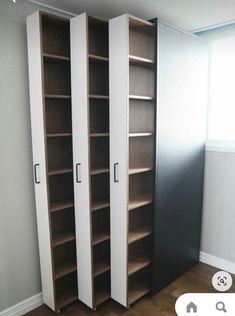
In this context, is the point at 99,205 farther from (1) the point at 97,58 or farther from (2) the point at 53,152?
(1) the point at 97,58

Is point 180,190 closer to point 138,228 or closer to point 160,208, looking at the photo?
point 160,208

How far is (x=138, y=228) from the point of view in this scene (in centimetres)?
240

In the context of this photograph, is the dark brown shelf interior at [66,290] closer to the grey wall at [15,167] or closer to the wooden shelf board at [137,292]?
the grey wall at [15,167]

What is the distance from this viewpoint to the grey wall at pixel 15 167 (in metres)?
1.94

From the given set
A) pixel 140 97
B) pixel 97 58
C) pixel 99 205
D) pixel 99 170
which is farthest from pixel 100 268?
pixel 97 58

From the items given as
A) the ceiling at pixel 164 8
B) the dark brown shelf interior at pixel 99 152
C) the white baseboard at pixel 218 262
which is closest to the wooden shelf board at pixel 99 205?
the dark brown shelf interior at pixel 99 152

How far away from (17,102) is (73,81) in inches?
18.0

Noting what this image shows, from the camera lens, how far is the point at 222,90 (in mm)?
2717

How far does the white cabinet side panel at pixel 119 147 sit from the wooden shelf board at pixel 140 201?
123 mm

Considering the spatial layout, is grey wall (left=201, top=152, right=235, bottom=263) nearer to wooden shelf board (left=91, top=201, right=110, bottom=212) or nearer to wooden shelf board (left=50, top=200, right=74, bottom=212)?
wooden shelf board (left=91, top=201, right=110, bottom=212)

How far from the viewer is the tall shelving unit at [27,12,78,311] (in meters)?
1.92

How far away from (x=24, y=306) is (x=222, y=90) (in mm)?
2717

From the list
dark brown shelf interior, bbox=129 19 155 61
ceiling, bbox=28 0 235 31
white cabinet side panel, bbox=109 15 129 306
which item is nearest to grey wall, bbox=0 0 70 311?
ceiling, bbox=28 0 235 31

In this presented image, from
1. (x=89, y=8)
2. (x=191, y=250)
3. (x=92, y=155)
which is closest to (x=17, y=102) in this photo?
(x=92, y=155)
